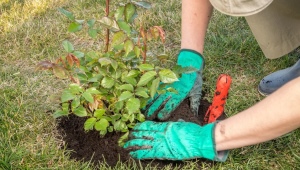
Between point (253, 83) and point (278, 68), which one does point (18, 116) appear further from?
point (278, 68)

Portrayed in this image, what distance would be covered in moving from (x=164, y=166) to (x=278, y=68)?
3.80 feet

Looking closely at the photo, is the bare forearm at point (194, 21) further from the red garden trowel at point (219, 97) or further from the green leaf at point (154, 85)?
the green leaf at point (154, 85)

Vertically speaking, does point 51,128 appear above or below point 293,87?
below

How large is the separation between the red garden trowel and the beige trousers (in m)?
0.40

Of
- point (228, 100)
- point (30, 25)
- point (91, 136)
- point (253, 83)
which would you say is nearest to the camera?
point (91, 136)

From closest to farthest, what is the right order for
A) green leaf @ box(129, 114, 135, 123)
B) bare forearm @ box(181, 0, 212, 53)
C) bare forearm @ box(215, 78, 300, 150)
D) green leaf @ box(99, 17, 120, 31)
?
bare forearm @ box(215, 78, 300, 150) → green leaf @ box(99, 17, 120, 31) → green leaf @ box(129, 114, 135, 123) → bare forearm @ box(181, 0, 212, 53)

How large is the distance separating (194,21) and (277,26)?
49cm

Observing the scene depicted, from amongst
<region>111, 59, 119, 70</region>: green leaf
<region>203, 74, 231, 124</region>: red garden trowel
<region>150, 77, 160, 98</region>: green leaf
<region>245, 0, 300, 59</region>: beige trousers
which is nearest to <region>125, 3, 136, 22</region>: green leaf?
<region>111, 59, 119, 70</region>: green leaf

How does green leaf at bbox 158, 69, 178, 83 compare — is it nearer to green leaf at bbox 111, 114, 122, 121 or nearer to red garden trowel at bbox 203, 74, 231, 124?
green leaf at bbox 111, 114, 122, 121

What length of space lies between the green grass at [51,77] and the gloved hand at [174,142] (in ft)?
0.29

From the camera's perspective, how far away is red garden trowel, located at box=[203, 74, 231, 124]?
6.77 feet

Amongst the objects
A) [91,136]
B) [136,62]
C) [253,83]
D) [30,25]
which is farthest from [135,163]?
[30,25]

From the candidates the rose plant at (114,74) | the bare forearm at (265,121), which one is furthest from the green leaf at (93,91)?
the bare forearm at (265,121)

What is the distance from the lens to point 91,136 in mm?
2035
